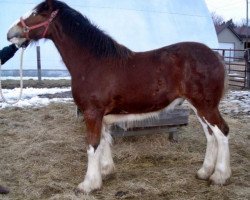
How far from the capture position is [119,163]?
4.97 metres

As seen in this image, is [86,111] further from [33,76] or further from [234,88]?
[33,76]

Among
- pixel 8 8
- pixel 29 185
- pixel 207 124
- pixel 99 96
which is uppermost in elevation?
pixel 8 8

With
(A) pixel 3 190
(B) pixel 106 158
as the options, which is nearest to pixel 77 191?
(B) pixel 106 158

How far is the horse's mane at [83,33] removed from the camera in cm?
412

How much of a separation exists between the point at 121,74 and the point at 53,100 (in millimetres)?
5593

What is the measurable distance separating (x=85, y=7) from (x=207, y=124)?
13.0 meters

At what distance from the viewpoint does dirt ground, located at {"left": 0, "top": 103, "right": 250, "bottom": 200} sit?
398cm

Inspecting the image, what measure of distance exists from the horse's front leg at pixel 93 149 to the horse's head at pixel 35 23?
1143mm

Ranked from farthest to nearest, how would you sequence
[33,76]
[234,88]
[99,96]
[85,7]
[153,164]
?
[85,7] < [33,76] < [234,88] < [153,164] < [99,96]

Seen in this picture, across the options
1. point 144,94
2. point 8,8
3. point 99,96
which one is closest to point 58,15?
point 99,96

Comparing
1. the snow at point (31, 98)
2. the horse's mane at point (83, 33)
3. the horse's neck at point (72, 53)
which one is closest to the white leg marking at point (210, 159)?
the horse's mane at point (83, 33)

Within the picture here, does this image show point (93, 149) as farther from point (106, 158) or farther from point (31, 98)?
point (31, 98)

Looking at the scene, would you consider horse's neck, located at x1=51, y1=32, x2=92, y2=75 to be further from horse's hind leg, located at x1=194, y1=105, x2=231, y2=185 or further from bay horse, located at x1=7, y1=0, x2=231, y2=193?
horse's hind leg, located at x1=194, y1=105, x2=231, y2=185

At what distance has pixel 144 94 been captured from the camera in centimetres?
410
